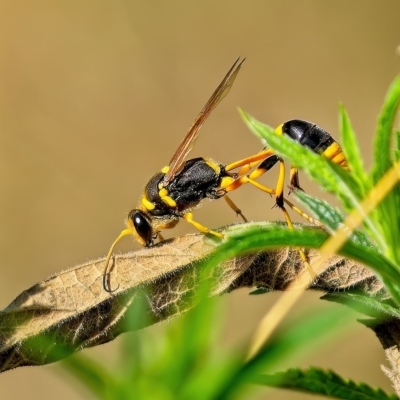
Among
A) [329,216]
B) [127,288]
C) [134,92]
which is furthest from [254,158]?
[134,92]

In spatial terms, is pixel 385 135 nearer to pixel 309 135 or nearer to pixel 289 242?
pixel 289 242

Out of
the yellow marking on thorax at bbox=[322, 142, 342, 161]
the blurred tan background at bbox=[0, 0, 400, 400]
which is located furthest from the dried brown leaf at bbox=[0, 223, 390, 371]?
the blurred tan background at bbox=[0, 0, 400, 400]

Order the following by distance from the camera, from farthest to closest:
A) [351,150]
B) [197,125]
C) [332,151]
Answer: [197,125] → [332,151] → [351,150]

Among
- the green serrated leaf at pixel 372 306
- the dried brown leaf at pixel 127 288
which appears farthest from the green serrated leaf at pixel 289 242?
the dried brown leaf at pixel 127 288

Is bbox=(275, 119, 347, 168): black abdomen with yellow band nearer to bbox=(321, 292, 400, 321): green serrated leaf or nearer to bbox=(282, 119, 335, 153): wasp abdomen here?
bbox=(282, 119, 335, 153): wasp abdomen

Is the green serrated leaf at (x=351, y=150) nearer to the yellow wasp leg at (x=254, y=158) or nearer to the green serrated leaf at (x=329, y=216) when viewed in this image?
the green serrated leaf at (x=329, y=216)

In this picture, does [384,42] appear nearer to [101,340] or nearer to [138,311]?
[101,340]

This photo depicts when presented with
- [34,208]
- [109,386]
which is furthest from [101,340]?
[34,208]
